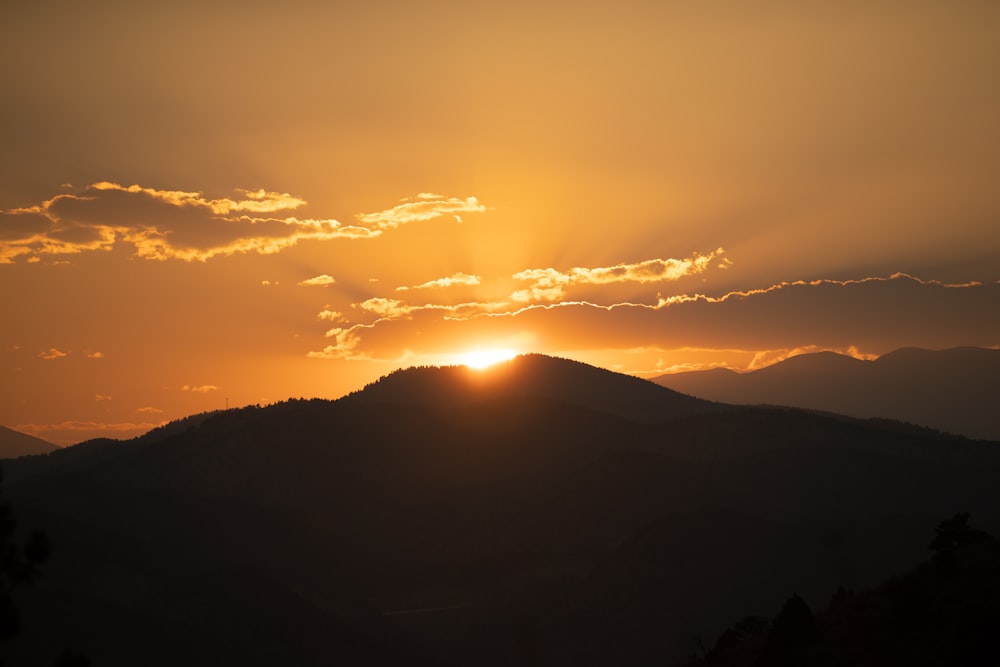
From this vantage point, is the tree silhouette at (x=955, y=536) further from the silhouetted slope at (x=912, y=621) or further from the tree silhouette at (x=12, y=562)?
the tree silhouette at (x=12, y=562)

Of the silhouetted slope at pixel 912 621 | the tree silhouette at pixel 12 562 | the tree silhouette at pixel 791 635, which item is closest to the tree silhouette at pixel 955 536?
the silhouetted slope at pixel 912 621

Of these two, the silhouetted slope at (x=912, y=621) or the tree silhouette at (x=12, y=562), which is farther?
the silhouetted slope at (x=912, y=621)

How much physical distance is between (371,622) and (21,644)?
7861 cm

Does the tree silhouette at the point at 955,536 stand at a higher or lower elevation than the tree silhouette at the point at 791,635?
higher

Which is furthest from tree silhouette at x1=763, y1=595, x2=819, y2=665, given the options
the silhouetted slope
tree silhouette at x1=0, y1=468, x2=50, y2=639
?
tree silhouette at x1=0, y1=468, x2=50, y2=639

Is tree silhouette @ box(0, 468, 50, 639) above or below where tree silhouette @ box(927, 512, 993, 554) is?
above

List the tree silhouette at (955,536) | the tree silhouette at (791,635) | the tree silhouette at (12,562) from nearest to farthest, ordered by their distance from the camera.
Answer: the tree silhouette at (12,562)
the tree silhouette at (791,635)
the tree silhouette at (955,536)

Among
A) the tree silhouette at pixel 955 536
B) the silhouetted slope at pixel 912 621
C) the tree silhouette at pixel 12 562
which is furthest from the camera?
the tree silhouette at pixel 955 536

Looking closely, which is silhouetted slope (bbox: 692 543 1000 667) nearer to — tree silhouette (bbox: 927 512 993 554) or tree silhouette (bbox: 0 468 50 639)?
tree silhouette (bbox: 927 512 993 554)

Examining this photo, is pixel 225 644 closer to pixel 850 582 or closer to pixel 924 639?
pixel 850 582

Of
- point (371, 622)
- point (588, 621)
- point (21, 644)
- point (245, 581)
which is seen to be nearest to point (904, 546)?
point (588, 621)

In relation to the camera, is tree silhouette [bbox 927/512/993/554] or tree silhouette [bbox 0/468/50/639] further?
tree silhouette [bbox 927/512/993/554]

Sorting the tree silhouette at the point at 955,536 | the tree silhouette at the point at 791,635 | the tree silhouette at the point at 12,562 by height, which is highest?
the tree silhouette at the point at 12,562

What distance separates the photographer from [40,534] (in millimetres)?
33594
